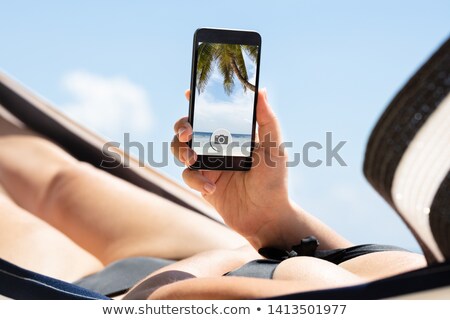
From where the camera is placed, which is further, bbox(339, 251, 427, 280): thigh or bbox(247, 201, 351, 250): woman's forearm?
bbox(247, 201, 351, 250): woman's forearm

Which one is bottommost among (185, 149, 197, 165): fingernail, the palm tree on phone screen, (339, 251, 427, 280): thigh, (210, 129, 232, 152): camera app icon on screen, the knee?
the knee

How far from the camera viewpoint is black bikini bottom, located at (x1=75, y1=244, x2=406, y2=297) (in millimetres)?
1027

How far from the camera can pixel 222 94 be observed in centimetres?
116

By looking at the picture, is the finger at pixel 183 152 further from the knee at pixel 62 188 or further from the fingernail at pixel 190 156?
the knee at pixel 62 188

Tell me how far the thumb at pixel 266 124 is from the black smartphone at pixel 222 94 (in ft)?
0.06

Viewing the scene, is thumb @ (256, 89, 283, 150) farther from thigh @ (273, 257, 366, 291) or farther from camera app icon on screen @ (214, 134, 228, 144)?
thigh @ (273, 257, 366, 291)

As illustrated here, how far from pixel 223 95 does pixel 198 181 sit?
0.16 meters

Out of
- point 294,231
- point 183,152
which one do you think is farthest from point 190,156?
point 294,231

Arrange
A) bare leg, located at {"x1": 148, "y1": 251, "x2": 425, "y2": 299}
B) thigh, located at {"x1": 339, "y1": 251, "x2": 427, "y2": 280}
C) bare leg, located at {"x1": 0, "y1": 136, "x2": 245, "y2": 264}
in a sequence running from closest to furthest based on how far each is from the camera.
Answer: bare leg, located at {"x1": 148, "y1": 251, "x2": 425, "y2": 299} → thigh, located at {"x1": 339, "y1": 251, "x2": 427, "y2": 280} → bare leg, located at {"x1": 0, "y1": 136, "x2": 245, "y2": 264}

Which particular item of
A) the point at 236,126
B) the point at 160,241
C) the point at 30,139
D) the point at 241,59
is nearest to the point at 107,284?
the point at 160,241

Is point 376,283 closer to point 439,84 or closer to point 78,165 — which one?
point 439,84

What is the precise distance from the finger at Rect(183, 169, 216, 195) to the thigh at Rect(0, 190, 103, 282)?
0.56m

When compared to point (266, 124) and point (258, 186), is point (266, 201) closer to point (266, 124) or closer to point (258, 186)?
point (258, 186)

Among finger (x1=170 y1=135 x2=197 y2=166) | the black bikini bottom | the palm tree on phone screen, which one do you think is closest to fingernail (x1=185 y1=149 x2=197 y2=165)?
finger (x1=170 y1=135 x2=197 y2=166)
